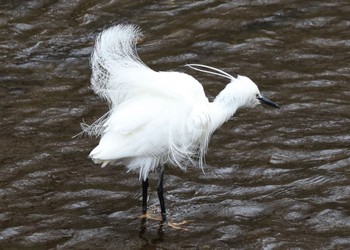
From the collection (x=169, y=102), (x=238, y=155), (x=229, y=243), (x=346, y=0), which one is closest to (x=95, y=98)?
(x=238, y=155)

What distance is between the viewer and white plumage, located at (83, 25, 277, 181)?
19.9 ft

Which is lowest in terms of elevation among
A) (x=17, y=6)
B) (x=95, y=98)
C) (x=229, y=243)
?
(x=229, y=243)

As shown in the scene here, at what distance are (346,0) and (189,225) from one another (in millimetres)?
4901

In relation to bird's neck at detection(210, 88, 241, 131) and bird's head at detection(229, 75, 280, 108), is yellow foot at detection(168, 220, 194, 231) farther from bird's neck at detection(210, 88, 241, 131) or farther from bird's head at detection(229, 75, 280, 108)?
bird's head at detection(229, 75, 280, 108)

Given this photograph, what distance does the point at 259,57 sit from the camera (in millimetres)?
8961

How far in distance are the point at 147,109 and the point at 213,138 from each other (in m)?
1.52

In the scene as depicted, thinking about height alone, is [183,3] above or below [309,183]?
above

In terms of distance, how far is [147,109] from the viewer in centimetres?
611

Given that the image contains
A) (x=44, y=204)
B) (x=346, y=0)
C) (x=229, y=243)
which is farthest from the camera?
(x=346, y=0)

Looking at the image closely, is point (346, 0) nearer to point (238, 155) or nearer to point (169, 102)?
point (238, 155)

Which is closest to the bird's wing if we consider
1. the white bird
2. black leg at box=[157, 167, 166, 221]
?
the white bird

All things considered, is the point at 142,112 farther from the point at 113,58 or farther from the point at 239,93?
Answer: the point at 239,93

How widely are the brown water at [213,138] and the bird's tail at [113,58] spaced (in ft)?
3.00

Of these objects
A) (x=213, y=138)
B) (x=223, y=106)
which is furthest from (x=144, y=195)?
(x=213, y=138)
